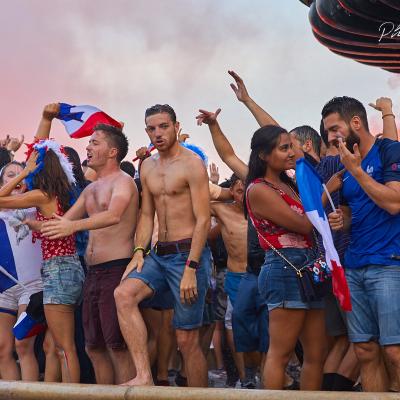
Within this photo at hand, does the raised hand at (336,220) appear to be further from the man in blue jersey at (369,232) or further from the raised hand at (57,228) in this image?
the raised hand at (57,228)

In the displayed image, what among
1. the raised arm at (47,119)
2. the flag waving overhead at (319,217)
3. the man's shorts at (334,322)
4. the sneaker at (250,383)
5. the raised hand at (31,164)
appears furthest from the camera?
the raised arm at (47,119)

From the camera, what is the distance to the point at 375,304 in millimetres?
5234

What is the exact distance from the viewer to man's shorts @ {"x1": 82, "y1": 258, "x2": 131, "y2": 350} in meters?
6.59

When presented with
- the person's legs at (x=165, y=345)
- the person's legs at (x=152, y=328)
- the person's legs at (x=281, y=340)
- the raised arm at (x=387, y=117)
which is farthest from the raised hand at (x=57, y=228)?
the raised arm at (x=387, y=117)

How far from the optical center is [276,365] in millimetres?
5480

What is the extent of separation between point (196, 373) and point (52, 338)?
1.59m

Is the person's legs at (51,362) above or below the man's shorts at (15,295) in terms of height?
below

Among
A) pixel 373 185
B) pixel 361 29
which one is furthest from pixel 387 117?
pixel 361 29

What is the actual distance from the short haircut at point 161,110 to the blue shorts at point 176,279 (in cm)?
118

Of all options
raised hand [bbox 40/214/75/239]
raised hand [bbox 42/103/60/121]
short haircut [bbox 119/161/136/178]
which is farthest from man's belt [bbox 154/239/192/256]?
short haircut [bbox 119/161/136/178]

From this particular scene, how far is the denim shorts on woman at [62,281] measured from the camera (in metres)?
6.81

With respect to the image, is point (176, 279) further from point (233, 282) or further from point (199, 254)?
point (233, 282)

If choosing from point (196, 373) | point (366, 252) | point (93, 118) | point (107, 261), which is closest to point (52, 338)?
point (107, 261)

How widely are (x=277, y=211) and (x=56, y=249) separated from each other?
234 cm
